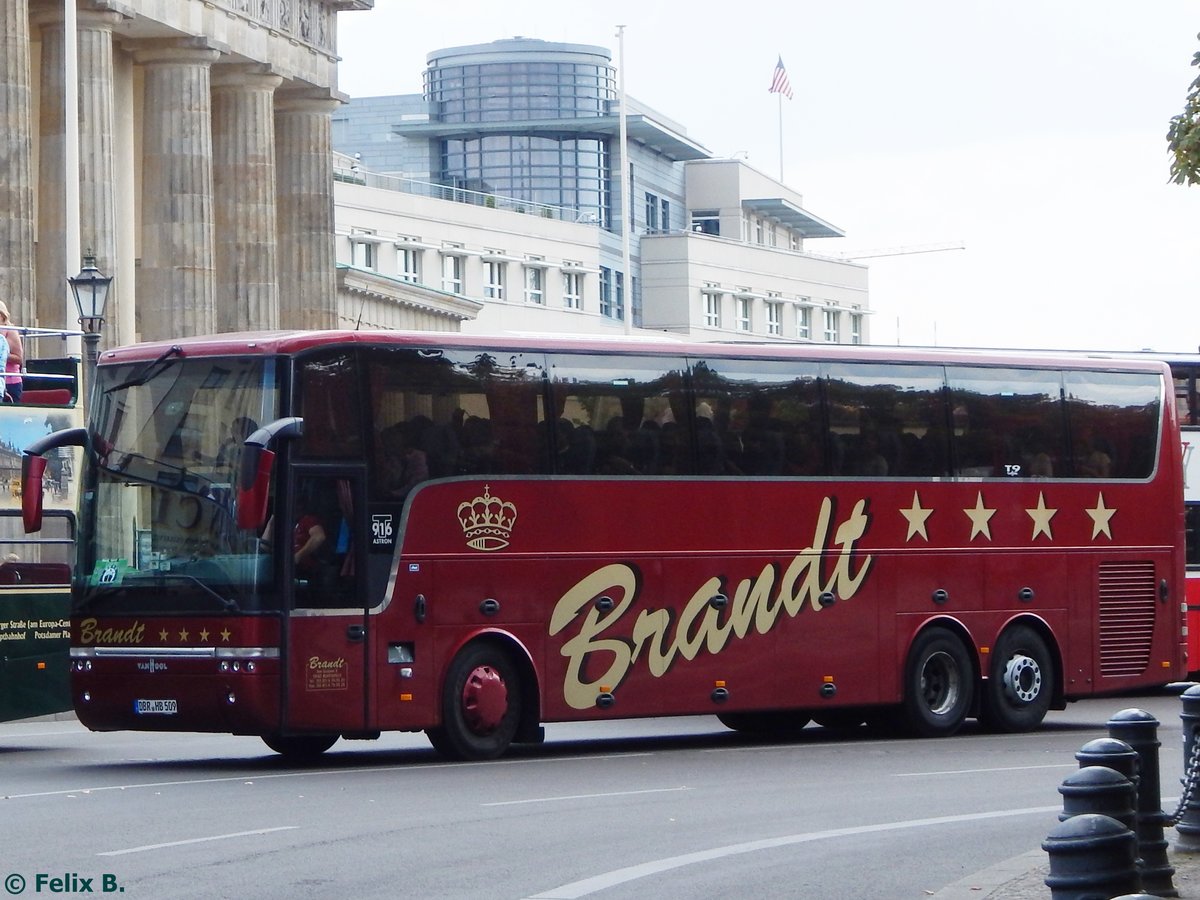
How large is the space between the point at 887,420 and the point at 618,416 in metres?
3.14

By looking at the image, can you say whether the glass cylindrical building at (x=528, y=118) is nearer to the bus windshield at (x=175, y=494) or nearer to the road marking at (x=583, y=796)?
the bus windshield at (x=175, y=494)

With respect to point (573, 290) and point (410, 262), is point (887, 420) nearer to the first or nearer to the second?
point (410, 262)

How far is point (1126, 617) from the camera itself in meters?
23.6

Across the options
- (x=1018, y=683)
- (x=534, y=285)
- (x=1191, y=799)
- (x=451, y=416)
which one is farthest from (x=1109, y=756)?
(x=534, y=285)

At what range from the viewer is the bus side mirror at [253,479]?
54.9 ft

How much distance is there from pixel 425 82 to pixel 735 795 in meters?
97.0

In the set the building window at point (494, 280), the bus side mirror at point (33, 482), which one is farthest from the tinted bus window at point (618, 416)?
the building window at point (494, 280)

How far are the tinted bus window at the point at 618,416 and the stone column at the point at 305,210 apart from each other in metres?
30.2

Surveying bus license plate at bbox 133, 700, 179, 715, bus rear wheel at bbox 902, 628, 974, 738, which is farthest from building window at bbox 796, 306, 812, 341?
bus license plate at bbox 133, 700, 179, 715

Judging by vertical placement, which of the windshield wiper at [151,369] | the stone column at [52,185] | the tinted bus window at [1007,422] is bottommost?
the tinted bus window at [1007,422]

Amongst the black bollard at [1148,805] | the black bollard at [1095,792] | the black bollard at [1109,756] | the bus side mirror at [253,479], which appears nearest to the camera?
the black bollard at [1095,792]

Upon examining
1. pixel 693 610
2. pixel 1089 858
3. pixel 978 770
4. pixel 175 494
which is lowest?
pixel 978 770

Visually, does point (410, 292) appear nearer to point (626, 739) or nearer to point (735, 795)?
point (626, 739)

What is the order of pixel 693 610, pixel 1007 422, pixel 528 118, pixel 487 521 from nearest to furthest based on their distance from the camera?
pixel 487 521 → pixel 693 610 → pixel 1007 422 → pixel 528 118
